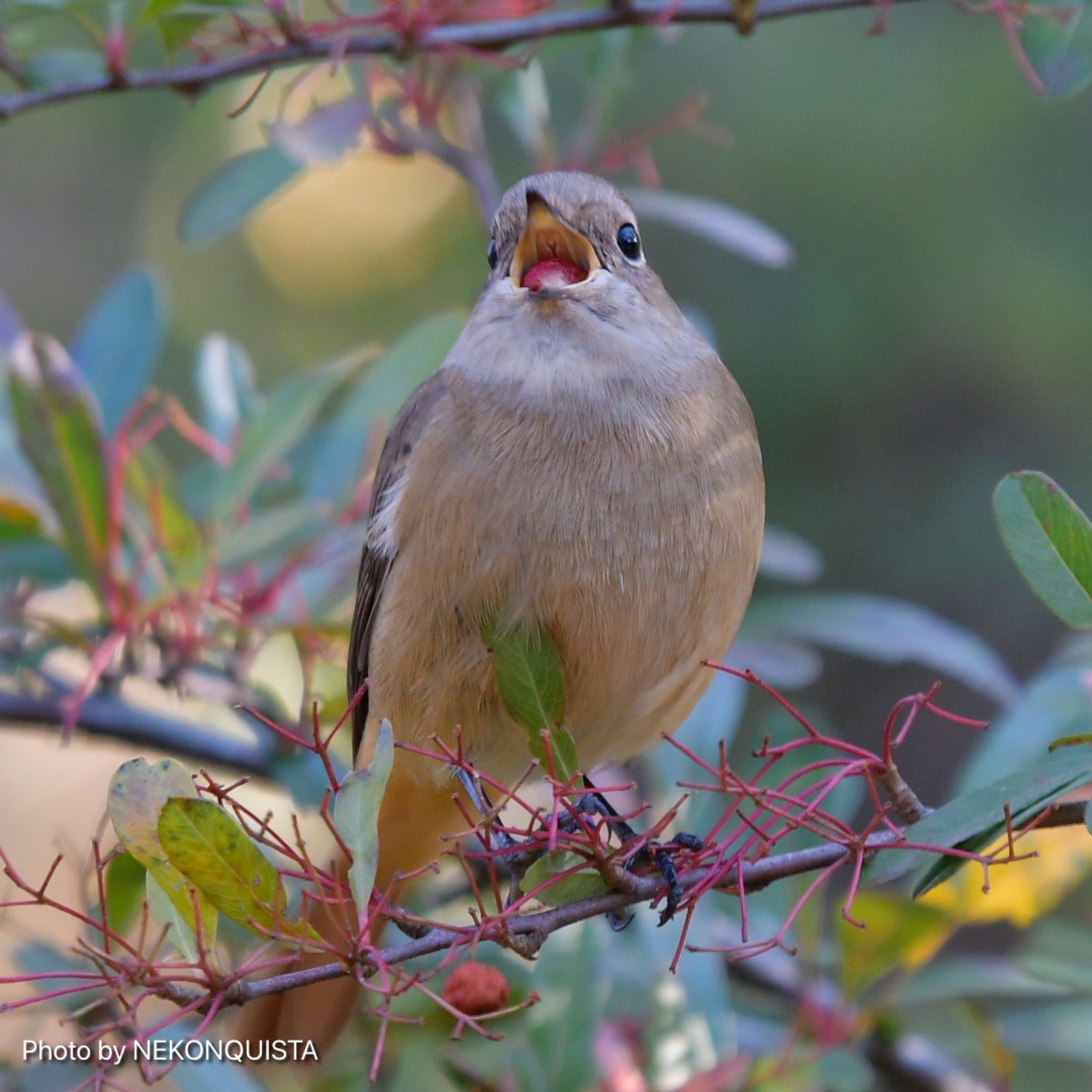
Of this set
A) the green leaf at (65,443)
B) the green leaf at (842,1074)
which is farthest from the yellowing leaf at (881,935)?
the green leaf at (65,443)

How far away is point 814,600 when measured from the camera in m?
3.78

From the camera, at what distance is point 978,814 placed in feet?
6.42

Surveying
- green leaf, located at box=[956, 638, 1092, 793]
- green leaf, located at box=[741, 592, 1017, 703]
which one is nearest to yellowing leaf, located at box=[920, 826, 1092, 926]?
green leaf, located at box=[956, 638, 1092, 793]

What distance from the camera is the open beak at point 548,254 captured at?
2.99 meters

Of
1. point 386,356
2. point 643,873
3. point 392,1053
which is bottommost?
point 392,1053

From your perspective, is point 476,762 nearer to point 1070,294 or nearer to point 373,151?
point 373,151

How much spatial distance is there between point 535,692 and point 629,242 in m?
1.25

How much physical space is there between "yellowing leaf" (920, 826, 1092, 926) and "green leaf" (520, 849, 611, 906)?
1471 mm

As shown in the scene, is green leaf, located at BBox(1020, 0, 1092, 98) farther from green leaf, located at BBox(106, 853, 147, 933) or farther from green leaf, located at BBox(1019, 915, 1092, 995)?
green leaf, located at BBox(106, 853, 147, 933)

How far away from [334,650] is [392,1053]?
941 mm

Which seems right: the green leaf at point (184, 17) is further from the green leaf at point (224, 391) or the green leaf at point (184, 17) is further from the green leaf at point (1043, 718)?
the green leaf at point (1043, 718)

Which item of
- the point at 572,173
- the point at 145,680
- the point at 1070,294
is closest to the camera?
the point at 572,173

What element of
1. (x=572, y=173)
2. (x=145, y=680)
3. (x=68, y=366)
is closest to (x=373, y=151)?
(x=572, y=173)

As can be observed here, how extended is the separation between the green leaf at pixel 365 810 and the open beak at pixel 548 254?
134 cm
